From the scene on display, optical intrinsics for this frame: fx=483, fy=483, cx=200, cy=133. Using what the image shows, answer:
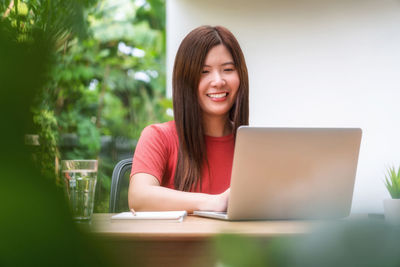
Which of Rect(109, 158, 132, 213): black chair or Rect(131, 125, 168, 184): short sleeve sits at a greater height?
Rect(131, 125, 168, 184): short sleeve

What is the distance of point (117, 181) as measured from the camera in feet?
6.31

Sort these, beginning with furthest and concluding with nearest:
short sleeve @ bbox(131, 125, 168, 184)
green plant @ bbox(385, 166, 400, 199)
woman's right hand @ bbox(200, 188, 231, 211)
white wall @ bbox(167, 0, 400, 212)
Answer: white wall @ bbox(167, 0, 400, 212) → short sleeve @ bbox(131, 125, 168, 184) → woman's right hand @ bbox(200, 188, 231, 211) → green plant @ bbox(385, 166, 400, 199)

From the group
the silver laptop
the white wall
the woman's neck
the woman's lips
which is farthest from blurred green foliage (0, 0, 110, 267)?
the white wall

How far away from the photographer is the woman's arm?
1.39m

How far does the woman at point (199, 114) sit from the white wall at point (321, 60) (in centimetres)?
118

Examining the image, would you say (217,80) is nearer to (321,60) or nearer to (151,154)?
(151,154)

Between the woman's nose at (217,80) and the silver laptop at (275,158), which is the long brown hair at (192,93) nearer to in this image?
the woman's nose at (217,80)

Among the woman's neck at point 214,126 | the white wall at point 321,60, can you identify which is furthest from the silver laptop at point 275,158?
the white wall at point 321,60

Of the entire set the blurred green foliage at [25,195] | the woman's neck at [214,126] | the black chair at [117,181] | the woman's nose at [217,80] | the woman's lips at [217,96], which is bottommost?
the black chair at [117,181]

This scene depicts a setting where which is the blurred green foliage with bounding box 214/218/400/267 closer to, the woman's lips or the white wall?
the woman's lips

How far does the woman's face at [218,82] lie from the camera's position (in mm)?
2020

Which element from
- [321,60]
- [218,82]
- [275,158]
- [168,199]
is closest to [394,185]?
[275,158]

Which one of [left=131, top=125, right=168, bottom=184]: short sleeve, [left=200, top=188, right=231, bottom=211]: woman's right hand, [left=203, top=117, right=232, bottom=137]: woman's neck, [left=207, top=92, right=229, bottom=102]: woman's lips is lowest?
[left=200, top=188, right=231, bottom=211]: woman's right hand

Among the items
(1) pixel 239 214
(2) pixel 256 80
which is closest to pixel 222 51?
(1) pixel 239 214
